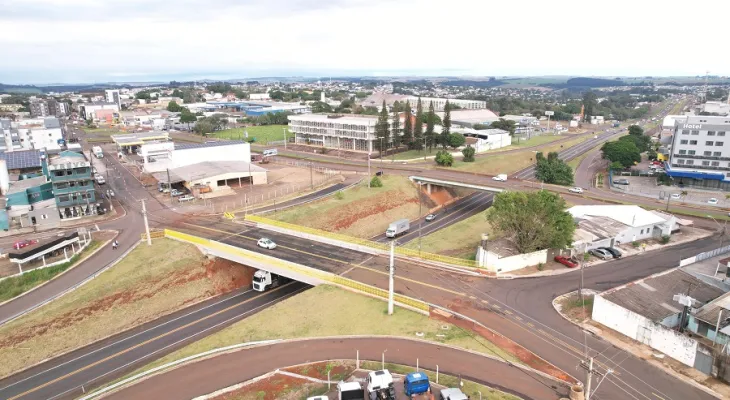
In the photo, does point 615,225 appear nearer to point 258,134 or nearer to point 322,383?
point 322,383

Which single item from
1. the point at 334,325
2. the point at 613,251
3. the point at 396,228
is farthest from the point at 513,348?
the point at 396,228

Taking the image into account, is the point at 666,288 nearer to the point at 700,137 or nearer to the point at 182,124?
the point at 700,137

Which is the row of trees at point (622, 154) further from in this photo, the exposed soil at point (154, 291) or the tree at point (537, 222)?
the exposed soil at point (154, 291)

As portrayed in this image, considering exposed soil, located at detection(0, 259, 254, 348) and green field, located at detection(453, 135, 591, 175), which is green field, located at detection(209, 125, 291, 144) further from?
exposed soil, located at detection(0, 259, 254, 348)

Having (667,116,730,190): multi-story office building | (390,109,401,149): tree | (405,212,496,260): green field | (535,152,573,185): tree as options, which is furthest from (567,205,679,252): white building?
(390,109,401,149): tree

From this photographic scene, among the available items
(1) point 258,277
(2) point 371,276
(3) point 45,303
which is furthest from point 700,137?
(3) point 45,303
